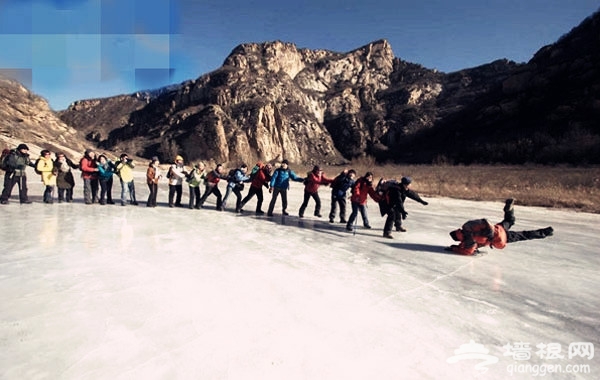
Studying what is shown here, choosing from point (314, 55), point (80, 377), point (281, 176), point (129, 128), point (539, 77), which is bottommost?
point (80, 377)

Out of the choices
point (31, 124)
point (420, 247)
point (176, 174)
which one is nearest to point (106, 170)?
point (176, 174)

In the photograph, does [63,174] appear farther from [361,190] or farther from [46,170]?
[361,190]

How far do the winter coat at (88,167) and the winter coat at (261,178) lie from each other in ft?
16.9

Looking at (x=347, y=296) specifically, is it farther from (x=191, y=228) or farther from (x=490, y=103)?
(x=490, y=103)

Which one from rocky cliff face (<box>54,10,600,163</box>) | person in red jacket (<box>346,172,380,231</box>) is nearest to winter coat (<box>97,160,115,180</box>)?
person in red jacket (<box>346,172,380,231</box>)

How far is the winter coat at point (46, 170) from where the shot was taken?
10.4m

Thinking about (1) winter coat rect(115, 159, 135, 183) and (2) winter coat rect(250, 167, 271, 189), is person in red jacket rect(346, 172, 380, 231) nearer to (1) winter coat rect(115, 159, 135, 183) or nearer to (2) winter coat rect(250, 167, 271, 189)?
(2) winter coat rect(250, 167, 271, 189)

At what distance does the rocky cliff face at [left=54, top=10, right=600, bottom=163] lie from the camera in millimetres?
52781

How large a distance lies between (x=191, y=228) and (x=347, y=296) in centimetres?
498

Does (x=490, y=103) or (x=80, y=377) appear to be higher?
(x=490, y=103)

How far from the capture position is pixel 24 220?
7891 millimetres

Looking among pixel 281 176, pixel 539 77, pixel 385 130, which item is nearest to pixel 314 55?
pixel 385 130

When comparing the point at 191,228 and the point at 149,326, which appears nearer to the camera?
the point at 149,326

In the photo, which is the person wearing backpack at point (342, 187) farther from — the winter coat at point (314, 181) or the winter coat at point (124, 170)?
the winter coat at point (124, 170)
